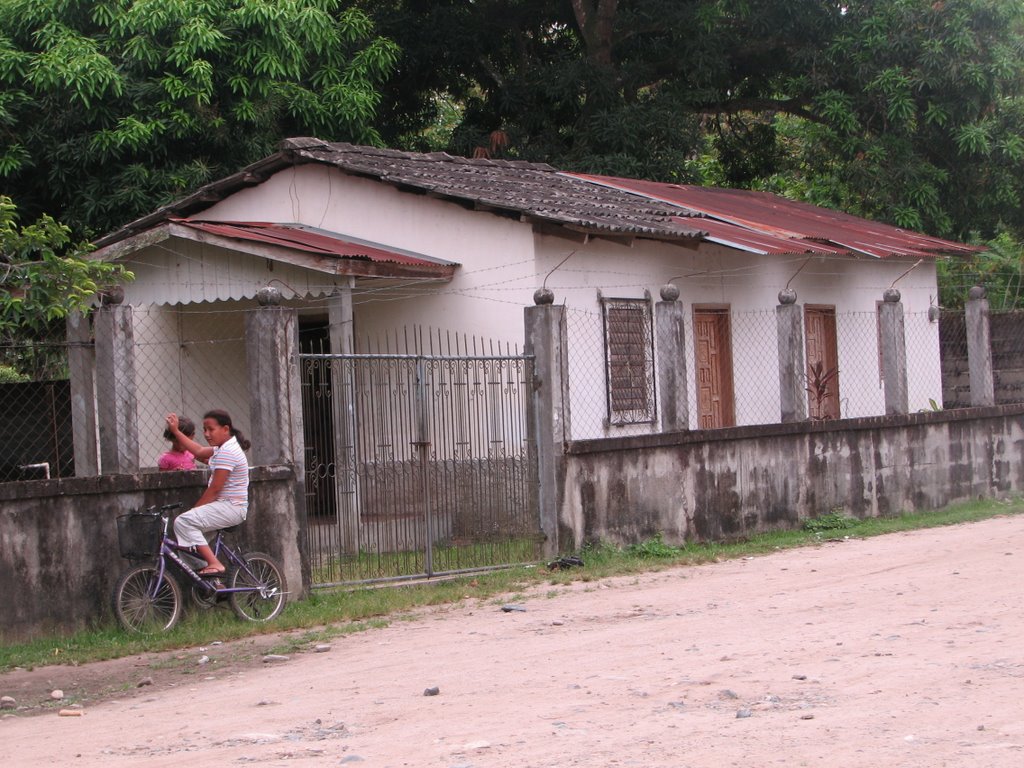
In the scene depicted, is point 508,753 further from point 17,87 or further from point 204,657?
point 17,87

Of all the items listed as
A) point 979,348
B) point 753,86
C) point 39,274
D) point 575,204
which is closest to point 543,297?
point 575,204

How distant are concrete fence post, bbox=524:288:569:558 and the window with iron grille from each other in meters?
2.84

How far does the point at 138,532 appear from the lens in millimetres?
8461

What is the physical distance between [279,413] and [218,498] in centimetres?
95

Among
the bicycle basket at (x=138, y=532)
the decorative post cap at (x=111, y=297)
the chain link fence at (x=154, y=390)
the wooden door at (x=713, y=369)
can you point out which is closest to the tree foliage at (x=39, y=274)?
the bicycle basket at (x=138, y=532)

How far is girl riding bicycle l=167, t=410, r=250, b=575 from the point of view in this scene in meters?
8.66

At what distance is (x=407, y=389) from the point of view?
1056 cm

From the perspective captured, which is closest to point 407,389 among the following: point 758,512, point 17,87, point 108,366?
point 108,366

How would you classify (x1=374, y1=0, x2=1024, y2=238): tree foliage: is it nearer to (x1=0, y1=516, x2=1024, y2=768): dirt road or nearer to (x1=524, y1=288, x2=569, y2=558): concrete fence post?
(x1=524, y1=288, x2=569, y2=558): concrete fence post

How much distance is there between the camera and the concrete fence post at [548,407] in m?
11.1

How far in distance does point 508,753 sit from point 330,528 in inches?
194

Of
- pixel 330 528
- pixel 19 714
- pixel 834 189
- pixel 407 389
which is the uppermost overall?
pixel 834 189

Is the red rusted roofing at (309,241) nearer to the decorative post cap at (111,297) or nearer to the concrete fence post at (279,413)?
the concrete fence post at (279,413)

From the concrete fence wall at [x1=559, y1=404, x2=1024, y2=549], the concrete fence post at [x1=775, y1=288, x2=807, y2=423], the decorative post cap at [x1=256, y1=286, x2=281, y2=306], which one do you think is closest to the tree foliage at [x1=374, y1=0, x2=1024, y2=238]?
the concrete fence wall at [x1=559, y1=404, x2=1024, y2=549]
